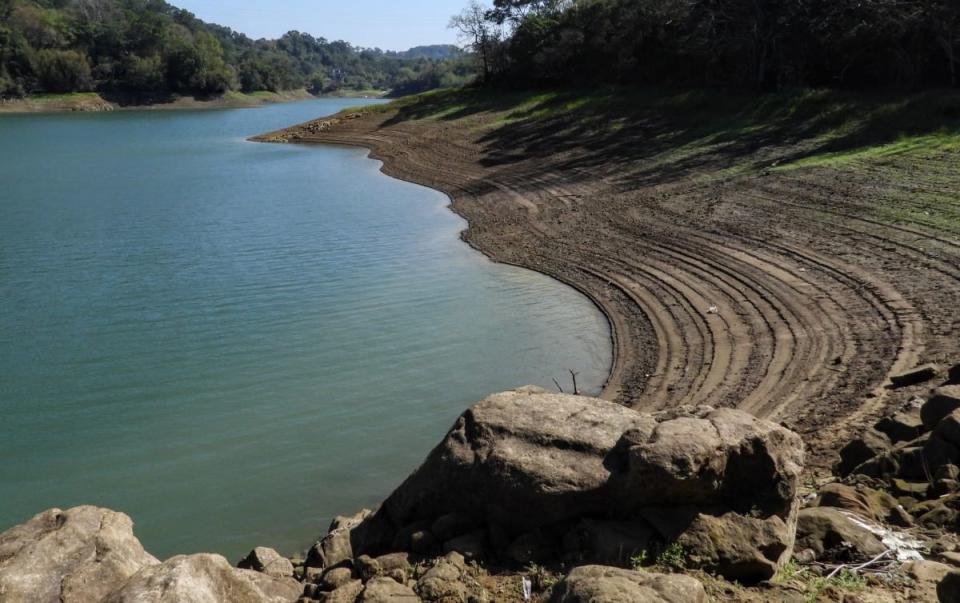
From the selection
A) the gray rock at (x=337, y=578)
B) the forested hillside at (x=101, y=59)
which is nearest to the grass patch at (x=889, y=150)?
the gray rock at (x=337, y=578)

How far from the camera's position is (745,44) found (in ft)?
128

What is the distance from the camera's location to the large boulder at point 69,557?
6.08 metres

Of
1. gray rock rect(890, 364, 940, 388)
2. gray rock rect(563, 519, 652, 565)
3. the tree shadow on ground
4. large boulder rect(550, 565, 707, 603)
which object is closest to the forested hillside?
the tree shadow on ground

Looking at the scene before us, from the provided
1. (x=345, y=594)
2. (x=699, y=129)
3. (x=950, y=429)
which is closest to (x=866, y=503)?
(x=950, y=429)

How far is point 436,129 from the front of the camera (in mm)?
52094

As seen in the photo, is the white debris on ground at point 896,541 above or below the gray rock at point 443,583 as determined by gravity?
below

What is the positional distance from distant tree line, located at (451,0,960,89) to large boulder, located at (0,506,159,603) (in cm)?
3244

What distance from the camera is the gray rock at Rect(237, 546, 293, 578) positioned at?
8023mm

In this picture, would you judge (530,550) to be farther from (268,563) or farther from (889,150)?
(889,150)

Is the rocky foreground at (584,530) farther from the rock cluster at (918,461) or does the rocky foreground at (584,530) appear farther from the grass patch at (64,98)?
the grass patch at (64,98)

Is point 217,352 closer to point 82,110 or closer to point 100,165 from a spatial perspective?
point 100,165

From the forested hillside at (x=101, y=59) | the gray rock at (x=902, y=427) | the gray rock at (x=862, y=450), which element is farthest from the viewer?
the forested hillside at (x=101, y=59)

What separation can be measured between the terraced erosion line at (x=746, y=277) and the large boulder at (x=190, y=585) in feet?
23.0

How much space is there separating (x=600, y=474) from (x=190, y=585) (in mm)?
3149
